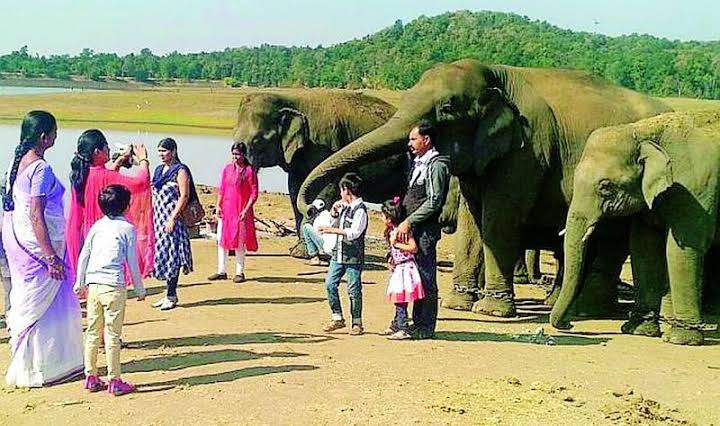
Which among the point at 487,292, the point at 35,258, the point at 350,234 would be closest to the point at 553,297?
the point at 487,292

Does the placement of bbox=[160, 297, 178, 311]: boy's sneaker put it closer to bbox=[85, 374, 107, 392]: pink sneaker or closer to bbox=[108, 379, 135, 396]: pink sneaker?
bbox=[85, 374, 107, 392]: pink sneaker

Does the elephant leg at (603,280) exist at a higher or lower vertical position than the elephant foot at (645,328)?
higher

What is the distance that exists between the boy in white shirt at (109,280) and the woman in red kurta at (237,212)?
532 cm

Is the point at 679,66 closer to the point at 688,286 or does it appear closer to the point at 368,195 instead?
the point at 368,195

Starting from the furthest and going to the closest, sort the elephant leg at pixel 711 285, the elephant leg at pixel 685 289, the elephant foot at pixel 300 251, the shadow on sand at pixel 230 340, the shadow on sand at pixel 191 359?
1. the elephant foot at pixel 300 251
2. the elephant leg at pixel 711 285
3. the elephant leg at pixel 685 289
4. the shadow on sand at pixel 230 340
5. the shadow on sand at pixel 191 359

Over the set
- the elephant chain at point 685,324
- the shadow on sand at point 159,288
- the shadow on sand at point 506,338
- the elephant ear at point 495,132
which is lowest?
the shadow on sand at point 506,338

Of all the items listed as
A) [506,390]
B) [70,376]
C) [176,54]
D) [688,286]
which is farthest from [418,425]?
[176,54]

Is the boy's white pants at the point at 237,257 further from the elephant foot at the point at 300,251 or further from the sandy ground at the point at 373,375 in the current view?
the elephant foot at the point at 300,251

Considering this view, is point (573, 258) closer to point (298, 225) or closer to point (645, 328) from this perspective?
point (645, 328)

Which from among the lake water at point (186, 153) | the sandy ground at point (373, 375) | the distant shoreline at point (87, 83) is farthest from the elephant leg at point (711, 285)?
the distant shoreline at point (87, 83)

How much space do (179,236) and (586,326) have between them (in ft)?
14.4

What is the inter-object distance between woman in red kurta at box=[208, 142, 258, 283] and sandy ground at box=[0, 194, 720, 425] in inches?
59.8

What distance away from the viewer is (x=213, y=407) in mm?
7488

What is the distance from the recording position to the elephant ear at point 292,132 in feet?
54.0
